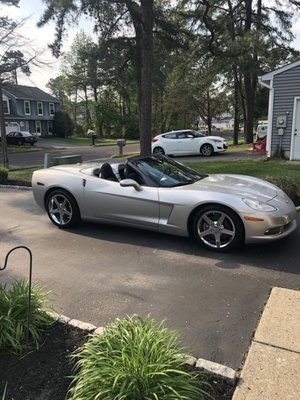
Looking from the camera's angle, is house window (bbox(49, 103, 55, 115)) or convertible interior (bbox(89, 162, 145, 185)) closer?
convertible interior (bbox(89, 162, 145, 185))

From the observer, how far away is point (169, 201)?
16.0 feet

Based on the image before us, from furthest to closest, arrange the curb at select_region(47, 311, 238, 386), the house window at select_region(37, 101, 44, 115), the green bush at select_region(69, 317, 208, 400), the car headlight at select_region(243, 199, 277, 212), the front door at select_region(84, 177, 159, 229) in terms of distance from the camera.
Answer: the house window at select_region(37, 101, 44, 115), the front door at select_region(84, 177, 159, 229), the car headlight at select_region(243, 199, 277, 212), the curb at select_region(47, 311, 238, 386), the green bush at select_region(69, 317, 208, 400)

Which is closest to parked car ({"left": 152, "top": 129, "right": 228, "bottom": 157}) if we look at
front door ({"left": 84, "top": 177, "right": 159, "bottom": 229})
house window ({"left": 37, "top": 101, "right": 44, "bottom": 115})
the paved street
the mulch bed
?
the paved street

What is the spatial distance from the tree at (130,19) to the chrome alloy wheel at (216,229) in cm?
690

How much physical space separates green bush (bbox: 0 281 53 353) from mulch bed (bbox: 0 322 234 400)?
0.08 m

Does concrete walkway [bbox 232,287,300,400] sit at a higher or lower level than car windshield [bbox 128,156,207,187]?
lower

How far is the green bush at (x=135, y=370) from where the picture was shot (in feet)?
6.26

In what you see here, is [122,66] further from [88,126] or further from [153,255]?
[88,126]

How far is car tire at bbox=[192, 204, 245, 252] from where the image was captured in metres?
4.54

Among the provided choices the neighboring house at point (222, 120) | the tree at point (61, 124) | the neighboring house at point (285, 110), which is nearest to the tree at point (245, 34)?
the neighboring house at point (285, 110)

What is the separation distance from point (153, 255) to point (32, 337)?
227cm

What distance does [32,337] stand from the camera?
2641 millimetres

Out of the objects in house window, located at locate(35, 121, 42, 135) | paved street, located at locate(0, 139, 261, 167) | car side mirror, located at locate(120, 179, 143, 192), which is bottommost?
paved street, located at locate(0, 139, 261, 167)

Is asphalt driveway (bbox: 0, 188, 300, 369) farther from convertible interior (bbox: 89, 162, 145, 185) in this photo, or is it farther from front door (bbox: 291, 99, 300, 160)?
front door (bbox: 291, 99, 300, 160)
